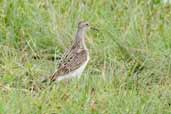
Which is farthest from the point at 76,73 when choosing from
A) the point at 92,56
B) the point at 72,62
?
the point at 92,56

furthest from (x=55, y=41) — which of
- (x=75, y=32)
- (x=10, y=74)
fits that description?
(x=10, y=74)

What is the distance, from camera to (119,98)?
810cm

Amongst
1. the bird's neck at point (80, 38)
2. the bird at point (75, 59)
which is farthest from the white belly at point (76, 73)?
the bird's neck at point (80, 38)

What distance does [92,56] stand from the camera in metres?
9.64

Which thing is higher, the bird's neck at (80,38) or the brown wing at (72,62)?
the bird's neck at (80,38)

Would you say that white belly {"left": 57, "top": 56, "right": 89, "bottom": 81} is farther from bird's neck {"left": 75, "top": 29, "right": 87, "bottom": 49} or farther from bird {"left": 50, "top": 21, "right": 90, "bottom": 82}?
bird's neck {"left": 75, "top": 29, "right": 87, "bottom": 49}

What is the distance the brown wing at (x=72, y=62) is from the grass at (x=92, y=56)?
0.13 meters

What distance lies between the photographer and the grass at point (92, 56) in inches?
319

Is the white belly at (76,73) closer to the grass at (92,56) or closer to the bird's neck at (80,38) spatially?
the grass at (92,56)

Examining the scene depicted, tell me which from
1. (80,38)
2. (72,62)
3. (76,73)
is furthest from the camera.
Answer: (80,38)

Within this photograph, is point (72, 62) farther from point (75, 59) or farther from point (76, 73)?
point (76, 73)

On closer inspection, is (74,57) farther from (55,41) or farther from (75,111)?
(75,111)

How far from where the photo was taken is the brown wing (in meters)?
9.12

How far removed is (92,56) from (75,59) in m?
0.35
